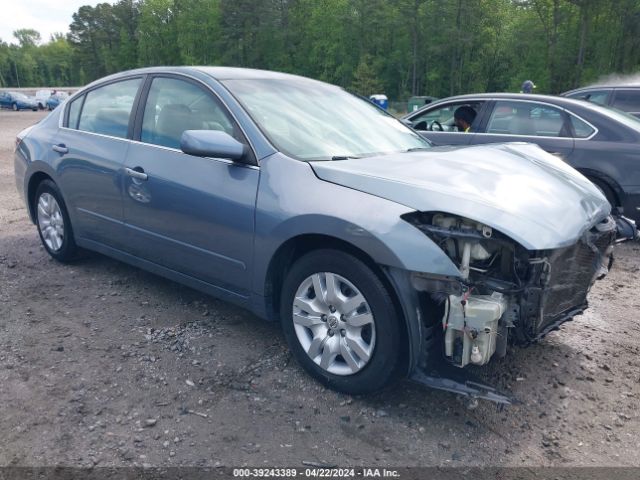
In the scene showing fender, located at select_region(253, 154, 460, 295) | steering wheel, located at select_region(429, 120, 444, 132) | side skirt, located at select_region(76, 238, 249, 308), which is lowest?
side skirt, located at select_region(76, 238, 249, 308)

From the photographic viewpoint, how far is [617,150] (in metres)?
6.04

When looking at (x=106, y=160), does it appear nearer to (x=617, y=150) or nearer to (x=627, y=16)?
(x=617, y=150)

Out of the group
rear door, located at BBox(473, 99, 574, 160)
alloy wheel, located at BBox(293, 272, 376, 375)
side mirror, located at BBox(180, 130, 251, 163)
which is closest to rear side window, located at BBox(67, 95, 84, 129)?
side mirror, located at BBox(180, 130, 251, 163)

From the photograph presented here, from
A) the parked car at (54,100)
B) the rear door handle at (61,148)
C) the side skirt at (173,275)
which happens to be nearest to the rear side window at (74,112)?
the rear door handle at (61,148)

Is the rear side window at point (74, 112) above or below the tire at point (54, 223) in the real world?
above

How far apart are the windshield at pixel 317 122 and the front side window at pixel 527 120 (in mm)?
2955

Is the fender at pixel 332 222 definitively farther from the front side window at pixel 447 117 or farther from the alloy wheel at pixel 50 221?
the front side window at pixel 447 117

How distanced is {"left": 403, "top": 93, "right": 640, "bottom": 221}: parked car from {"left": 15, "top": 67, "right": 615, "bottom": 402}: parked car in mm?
2611

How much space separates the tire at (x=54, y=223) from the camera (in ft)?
16.2

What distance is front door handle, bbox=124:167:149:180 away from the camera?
388cm

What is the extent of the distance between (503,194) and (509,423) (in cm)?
117

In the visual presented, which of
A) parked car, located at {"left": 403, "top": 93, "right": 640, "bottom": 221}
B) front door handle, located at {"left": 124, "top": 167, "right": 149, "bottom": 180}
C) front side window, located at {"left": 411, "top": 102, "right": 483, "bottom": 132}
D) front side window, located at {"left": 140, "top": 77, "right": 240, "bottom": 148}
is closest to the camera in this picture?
front side window, located at {"left": 140, "top": 77, "right": 240, "bottom": 148}

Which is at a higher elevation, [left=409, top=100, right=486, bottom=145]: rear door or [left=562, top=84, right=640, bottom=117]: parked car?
[left=562, top=84, right=640, bottom=117]: parked car

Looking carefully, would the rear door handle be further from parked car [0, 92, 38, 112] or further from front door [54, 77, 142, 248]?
parked car [0, 92, 38, 112]
